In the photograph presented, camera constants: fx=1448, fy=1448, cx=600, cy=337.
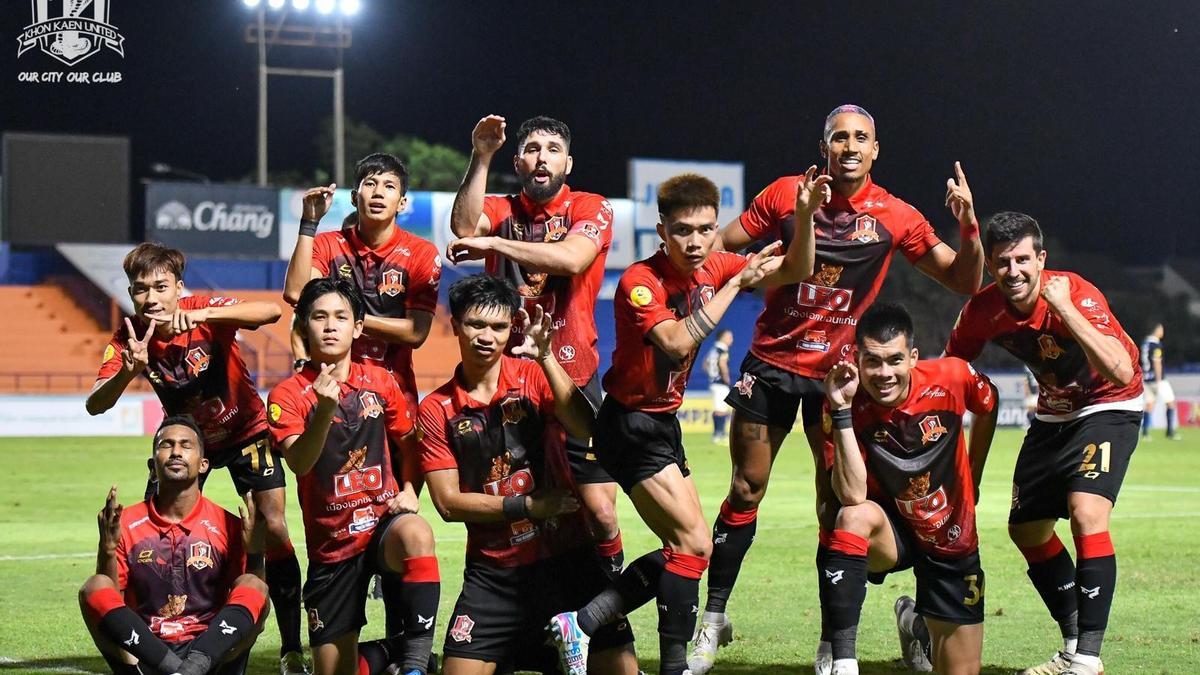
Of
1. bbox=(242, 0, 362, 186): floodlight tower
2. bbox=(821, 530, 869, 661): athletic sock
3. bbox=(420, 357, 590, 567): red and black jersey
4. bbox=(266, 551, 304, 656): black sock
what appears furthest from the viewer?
bbox=(242, 0, 362, 186): floodlight tower

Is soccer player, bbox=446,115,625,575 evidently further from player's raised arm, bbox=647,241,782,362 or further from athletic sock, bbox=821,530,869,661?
athletic sock, bbox=821,530,869,661

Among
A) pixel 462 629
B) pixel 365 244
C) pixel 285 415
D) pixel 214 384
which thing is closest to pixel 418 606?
pixel 462 629

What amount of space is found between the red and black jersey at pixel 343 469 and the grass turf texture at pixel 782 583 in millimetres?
1242

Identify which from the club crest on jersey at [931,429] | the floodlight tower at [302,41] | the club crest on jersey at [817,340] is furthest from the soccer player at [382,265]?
the floodlight tower at [302,41]

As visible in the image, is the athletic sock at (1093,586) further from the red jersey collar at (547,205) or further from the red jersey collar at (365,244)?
the red jersey collar at (365,244)

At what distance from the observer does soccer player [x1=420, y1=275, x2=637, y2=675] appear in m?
6.20

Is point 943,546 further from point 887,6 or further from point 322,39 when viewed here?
point 887,6

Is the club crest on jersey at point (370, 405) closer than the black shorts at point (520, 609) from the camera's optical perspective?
No

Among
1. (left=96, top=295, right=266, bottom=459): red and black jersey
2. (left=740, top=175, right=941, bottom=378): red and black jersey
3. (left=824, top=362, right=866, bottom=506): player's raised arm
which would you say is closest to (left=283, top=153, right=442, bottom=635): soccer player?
(left=96, top=295, right=266, bottom=459): red and black jersey

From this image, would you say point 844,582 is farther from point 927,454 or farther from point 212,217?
point 212,217

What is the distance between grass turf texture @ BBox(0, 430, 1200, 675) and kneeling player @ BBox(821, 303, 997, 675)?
78 cm

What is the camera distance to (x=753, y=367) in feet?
24.7

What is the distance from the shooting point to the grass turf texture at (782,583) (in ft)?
24.5

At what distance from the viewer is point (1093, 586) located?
6742mm
